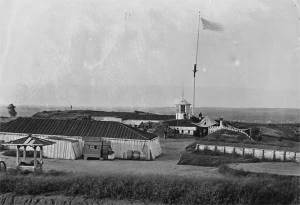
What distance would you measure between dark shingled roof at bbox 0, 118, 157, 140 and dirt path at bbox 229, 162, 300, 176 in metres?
4.57

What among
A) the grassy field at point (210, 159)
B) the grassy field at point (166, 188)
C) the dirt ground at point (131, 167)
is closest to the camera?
the grassy field at point (166, 188)

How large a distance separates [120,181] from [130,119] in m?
19.1

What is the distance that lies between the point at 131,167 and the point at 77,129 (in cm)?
416

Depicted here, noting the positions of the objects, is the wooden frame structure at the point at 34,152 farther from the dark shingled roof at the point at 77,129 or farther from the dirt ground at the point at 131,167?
the dark shingled roof at the point at 77,129

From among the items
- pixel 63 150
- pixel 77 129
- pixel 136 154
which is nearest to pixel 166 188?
pixel 136 154

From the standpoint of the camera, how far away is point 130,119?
2858cm

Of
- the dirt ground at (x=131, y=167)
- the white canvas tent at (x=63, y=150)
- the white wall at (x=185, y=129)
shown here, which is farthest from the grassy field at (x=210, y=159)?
the white wall at (x=185, y=129)

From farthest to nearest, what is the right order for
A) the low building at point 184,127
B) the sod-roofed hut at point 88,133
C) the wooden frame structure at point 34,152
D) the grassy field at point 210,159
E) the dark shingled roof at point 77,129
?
the low building at point 184,127 → the dark shingled roof at point 77,129 → the sod-roofed hut at point 88,133 → the grassy field at point 210,159 → the wooden frame structure at point 34,152

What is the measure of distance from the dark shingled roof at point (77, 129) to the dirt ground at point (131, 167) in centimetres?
139

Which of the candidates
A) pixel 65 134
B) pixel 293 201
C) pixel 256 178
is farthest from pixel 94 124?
pixel 293 201

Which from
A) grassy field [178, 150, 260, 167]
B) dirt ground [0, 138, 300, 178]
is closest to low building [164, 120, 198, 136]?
dirt ground [0, 138, 300, 178]

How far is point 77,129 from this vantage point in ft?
54.1

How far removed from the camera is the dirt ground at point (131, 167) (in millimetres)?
11711

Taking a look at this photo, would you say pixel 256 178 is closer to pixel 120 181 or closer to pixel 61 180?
pixel 120 181
